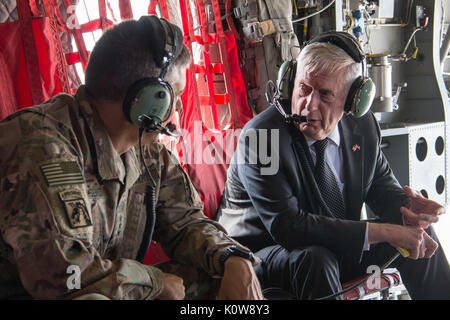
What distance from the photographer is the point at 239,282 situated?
123 centimetres

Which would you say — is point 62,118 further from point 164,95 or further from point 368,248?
point 368,248

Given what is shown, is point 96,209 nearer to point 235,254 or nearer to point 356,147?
point 235,254

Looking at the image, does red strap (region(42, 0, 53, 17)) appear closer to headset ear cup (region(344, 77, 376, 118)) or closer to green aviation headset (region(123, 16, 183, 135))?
green aviation headset (region(123, 16, 183, 135))

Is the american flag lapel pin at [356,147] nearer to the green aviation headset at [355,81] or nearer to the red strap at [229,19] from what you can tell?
the green aviation headset at [355,81]

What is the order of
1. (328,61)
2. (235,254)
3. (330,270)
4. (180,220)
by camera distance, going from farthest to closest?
(328,61), (330,270), (180,220), (235,254)

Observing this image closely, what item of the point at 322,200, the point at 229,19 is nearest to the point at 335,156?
the point at 322,200

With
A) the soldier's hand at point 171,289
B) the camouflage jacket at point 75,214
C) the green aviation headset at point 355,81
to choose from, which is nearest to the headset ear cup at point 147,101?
the camouflage jacket at point 75,214

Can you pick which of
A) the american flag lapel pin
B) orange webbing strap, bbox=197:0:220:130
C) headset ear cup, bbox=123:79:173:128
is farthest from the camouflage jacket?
orange webbing strap, bbox=197:0:220:130

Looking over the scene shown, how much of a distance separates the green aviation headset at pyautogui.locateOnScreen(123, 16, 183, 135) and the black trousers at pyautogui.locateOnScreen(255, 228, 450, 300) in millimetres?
762

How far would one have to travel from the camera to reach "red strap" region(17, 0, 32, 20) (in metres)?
2.05

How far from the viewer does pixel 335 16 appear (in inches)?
126

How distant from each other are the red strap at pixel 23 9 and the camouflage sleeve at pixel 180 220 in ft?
3.58

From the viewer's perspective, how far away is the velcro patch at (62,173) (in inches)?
39.8

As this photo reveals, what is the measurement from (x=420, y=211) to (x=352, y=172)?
33 centimetres
